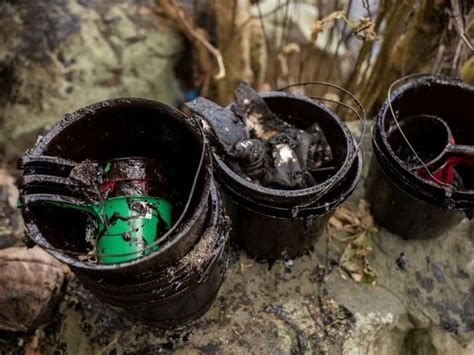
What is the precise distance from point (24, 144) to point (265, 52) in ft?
6.81

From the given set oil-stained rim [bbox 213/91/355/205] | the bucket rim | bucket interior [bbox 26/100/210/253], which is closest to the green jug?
bucket interior [bbox 26/100/210/253]

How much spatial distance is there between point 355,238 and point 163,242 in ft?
3.87

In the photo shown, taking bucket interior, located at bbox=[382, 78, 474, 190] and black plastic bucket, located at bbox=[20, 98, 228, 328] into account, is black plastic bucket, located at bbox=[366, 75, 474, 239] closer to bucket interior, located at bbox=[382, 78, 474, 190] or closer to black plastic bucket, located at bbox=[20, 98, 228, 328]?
bucket interior, located at bbox=[382, 78, 474, 190]

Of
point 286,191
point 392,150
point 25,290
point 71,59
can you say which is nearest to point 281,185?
point 286,191

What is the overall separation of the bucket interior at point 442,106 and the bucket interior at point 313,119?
27 cm

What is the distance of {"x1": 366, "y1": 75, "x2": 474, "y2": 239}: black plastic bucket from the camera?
2141 millimetres

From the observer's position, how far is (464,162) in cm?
229

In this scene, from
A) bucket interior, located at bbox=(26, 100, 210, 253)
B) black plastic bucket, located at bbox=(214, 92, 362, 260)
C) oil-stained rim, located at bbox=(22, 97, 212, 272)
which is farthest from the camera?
black plastic bucket, located at bbox=(214, 92, 362, 260)

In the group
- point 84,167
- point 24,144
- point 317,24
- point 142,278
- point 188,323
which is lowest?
point 24,144

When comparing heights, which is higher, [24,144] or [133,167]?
[133,167]

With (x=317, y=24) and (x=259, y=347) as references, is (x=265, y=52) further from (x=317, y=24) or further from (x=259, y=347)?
(x=259, y=347)

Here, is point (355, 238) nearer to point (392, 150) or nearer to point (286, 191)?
point (392, 150)

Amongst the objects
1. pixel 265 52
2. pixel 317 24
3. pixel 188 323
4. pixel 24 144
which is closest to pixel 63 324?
pixel 188 323

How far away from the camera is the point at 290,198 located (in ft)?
6.27
